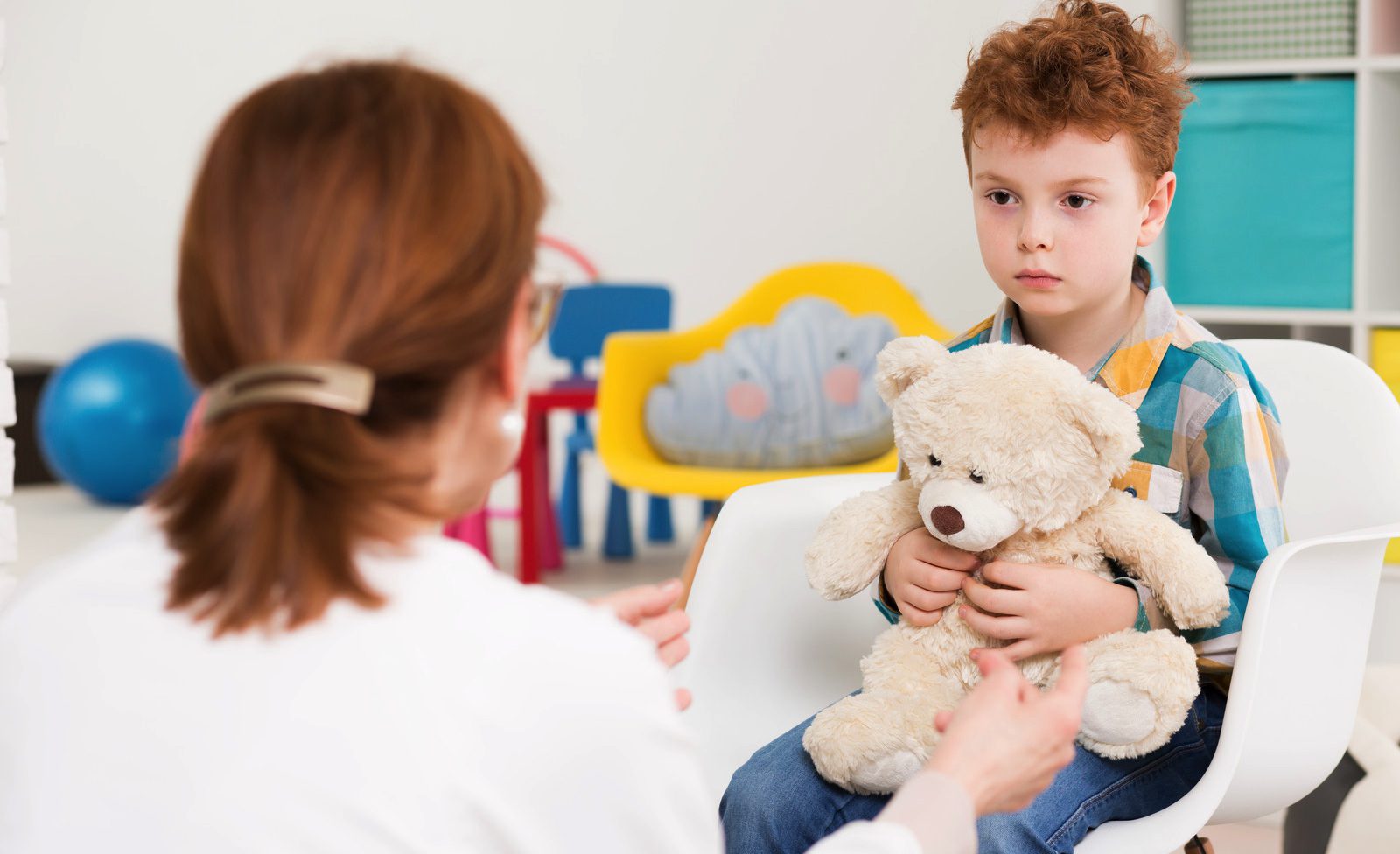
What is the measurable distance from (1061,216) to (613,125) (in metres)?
3.35

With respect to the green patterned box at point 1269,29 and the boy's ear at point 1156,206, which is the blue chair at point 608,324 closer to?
the green patterned box at point 1269,29

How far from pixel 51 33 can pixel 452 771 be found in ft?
16.9

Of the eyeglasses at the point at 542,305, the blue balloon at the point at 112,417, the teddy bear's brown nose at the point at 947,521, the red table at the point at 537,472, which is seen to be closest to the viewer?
the eyeglasses at the point at 542,305

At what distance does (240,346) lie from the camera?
623 millimetres

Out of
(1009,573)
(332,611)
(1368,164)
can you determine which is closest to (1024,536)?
(1009,573)

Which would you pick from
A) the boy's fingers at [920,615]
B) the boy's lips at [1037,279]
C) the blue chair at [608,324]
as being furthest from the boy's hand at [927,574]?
the blue chair at [608,324]

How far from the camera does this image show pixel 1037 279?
1.14 metres

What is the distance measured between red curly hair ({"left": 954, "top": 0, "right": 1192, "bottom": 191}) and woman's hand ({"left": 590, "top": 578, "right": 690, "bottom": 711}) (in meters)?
0.49

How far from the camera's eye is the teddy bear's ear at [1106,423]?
99 cm

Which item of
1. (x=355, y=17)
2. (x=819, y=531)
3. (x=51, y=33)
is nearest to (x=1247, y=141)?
(x=819, y=531)

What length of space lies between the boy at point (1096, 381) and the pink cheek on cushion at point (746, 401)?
5.94ft

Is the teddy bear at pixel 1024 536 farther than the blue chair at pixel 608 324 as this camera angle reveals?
No

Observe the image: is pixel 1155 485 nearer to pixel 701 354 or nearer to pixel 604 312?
pixel 701 354

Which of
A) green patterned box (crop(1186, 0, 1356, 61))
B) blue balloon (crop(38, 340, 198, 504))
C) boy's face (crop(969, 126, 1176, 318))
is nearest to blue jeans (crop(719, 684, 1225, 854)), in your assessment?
boy's face (crop(969, 126, 1176, 318))
